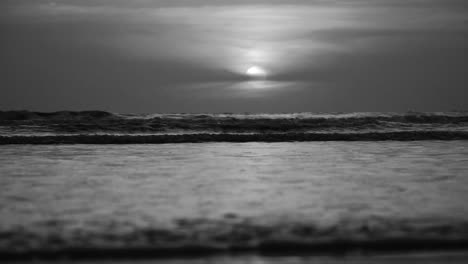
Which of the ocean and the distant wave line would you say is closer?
the ocean

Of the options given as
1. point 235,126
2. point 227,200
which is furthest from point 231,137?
point 227,200

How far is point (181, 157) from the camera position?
24.0ft

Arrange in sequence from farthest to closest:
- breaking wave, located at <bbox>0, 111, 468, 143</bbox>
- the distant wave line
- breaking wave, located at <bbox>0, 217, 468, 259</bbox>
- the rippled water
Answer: breaking wave, located at <bbox>0, 111, 468, 143</bbox>, the distant wave line, the rippled water, breaking wave, located at <bbox>0, 217, 468, 259</bbox>

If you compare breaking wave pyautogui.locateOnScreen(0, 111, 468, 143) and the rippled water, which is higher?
breaking wave pyautogui.locateOnScreen(0, 111, 468, 143)

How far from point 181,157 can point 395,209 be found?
4000 mm

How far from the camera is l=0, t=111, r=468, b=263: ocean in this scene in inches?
112

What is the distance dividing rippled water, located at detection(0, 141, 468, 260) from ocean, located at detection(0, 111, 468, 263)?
1 cm

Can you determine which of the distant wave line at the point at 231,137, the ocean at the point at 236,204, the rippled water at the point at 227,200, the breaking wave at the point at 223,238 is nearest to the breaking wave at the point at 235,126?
the distant wave line at the point at 231,137

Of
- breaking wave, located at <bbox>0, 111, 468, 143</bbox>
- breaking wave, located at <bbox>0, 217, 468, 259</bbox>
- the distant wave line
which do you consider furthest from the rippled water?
breaking wave, located at <bbox>0, 111, 468, 143</bbox>

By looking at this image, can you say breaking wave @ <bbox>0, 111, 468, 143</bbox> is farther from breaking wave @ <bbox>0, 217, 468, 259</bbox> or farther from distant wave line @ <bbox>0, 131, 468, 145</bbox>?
breaking wave @ <bbox>0, 217, 468, 259</bbox>

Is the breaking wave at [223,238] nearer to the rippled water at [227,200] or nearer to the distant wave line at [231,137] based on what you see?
the rippled water at [227,200]

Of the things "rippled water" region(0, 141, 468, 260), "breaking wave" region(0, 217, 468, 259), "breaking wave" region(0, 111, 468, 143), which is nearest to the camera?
"breaking wave" region(0, 217, 468, 259)

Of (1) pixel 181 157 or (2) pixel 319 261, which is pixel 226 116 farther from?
(2) pixel 319 261

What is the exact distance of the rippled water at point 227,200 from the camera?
3018 mm
